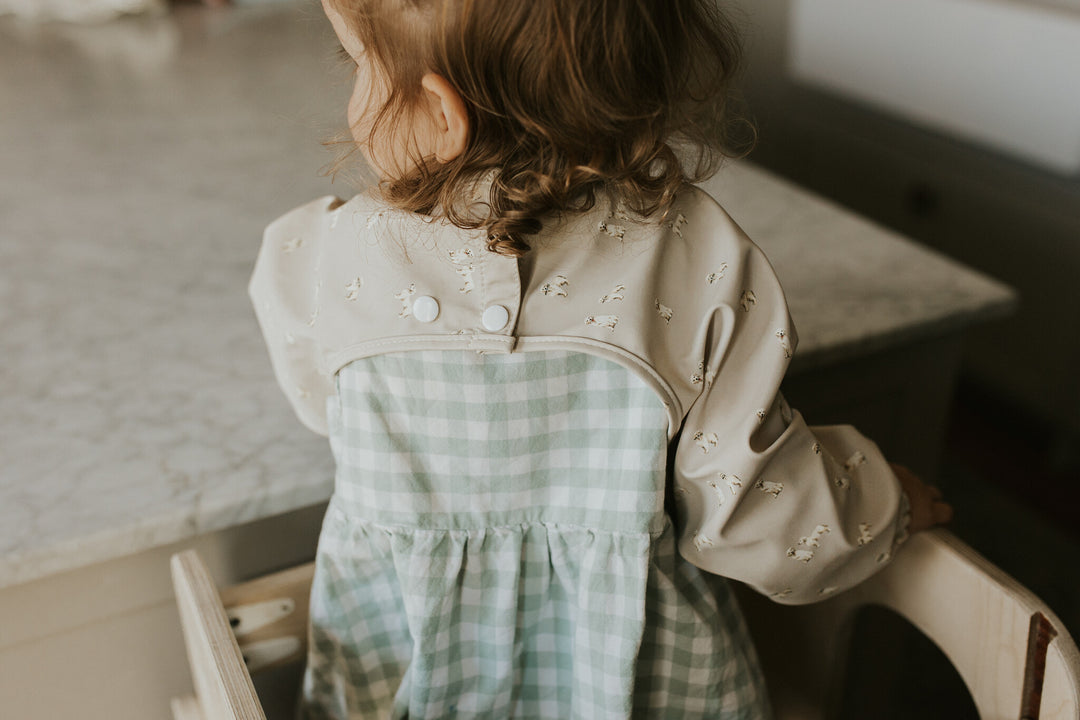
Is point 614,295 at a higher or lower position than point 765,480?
higher

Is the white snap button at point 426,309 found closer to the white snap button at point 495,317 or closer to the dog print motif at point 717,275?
the white snap button at point 495,317

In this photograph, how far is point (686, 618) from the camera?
0.61m

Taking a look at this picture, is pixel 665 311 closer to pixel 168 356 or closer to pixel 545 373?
pixel 545 373

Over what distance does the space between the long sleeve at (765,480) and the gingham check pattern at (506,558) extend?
3cm

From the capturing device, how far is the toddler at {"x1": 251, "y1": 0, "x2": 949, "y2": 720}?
48 centimetres

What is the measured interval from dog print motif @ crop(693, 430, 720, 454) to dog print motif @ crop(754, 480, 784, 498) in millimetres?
37

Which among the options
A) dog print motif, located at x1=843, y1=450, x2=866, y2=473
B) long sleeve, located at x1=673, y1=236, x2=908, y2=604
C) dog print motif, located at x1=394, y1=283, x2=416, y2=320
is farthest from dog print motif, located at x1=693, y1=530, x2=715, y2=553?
dog print motif, located at x1=394, y1=283, x2=416, y2=320

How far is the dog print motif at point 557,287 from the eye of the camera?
20.6 inches

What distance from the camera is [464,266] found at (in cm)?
52

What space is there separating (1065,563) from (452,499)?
1289mm

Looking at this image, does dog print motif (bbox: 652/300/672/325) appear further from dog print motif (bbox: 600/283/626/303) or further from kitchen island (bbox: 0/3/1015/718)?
kitchen island (bbox: 0/3/1015/718)

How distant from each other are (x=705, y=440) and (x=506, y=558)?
14cm

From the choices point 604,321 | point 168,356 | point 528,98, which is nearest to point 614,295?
point 604,321

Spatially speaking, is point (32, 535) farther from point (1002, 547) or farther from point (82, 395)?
point (1002, 547)
